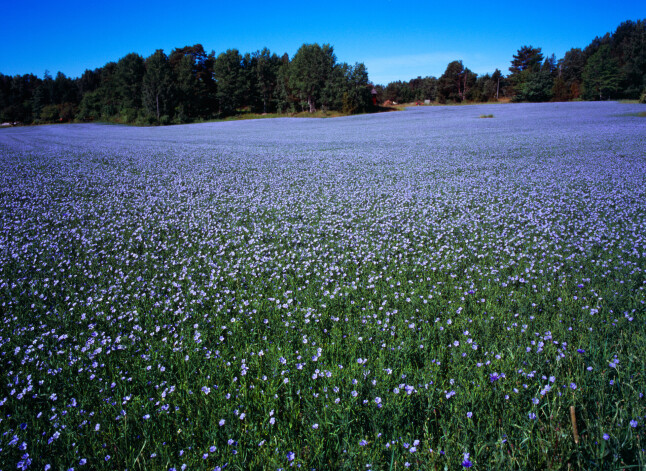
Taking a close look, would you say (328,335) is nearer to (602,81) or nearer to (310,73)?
(310,73)

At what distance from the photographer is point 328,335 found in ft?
11.5

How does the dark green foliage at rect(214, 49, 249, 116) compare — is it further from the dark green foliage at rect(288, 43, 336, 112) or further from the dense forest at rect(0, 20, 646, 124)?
the dark green foliage at rect(288, 43, 336, 112)

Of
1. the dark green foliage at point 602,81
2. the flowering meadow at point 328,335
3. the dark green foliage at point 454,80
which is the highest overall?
the dark green foliage at point 454,80

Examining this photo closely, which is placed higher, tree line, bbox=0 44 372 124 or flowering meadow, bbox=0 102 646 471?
tree line, bbox=0 44 372 124

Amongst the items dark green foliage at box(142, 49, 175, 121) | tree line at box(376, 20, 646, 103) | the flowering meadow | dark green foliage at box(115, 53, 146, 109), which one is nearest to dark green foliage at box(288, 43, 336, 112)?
dark green foliage at box(142, 49, 175, 121)

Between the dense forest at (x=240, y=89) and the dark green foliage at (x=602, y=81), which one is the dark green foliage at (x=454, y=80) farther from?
the dark green foliage at (x=602, y=81)

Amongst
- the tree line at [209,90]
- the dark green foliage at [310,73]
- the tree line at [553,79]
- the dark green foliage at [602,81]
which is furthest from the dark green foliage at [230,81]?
the dark green foliage at [602,81]

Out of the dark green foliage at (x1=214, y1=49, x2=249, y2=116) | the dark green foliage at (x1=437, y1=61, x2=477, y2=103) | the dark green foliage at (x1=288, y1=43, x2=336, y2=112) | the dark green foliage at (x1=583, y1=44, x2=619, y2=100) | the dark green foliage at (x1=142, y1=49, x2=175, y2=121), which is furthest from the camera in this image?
the dark green foliage at (x1=437, y1=61, x2=477, y2=103)

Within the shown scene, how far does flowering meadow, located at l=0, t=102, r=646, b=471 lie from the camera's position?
2.22 m

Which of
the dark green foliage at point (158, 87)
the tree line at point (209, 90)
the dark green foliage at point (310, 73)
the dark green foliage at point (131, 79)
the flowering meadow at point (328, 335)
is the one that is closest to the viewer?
the flowering meadow at point (328, 335)

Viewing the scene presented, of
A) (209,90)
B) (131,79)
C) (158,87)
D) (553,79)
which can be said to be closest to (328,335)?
(158,87)

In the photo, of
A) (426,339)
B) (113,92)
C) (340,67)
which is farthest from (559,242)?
(113,92)

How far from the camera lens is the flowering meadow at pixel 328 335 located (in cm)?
222

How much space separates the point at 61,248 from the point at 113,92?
74354 mm
